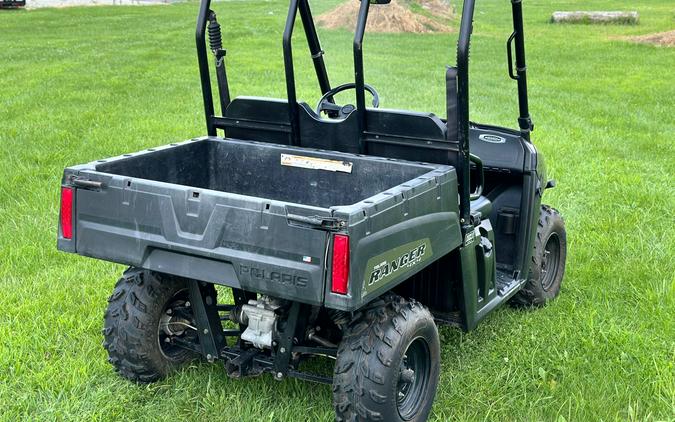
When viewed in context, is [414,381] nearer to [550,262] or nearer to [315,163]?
[315,163]

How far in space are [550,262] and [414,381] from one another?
1823 millimetres

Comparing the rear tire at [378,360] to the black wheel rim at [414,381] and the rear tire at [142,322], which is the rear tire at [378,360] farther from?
the rear tire at [142,322]

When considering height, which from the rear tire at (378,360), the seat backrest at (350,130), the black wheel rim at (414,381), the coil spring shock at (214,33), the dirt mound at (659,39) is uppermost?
the coil spring shock at (214,33)

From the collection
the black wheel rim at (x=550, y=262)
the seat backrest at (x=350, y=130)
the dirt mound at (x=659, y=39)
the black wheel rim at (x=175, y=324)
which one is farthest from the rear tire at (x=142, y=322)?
the dirt mound at (x=659, y=39)

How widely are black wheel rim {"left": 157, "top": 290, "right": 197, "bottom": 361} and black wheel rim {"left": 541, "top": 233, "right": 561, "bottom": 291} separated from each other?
2.13 m

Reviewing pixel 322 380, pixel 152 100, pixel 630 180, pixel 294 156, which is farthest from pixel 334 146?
pixel 152 100

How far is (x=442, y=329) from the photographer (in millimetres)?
4508

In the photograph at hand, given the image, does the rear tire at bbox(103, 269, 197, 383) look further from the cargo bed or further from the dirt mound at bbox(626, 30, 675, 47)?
the dirt mound at bbox(626, 30, 675, 47)

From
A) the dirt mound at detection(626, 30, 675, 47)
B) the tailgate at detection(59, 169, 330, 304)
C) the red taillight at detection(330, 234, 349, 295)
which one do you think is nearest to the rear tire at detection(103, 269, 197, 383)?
the tailgate at detection(59, 169, 330, 304)

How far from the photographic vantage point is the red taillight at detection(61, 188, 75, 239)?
3414mm

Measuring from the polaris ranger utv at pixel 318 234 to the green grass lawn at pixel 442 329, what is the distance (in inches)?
9.5

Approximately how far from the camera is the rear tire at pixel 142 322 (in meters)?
3.69

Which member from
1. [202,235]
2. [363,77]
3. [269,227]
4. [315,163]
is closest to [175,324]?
[202,235]

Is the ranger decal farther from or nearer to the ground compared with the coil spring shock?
nearer to the ground
